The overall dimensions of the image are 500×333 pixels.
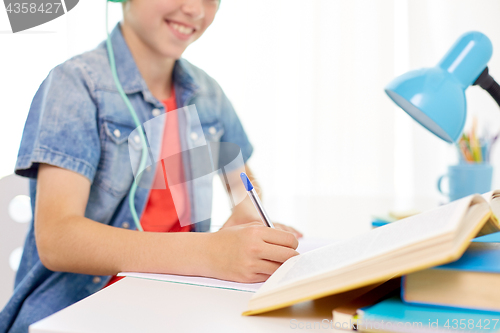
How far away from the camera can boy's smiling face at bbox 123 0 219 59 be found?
0.71 m

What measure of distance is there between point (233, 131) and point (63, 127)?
1.26ft

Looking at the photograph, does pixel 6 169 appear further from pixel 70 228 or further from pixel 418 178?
pixel 418 178

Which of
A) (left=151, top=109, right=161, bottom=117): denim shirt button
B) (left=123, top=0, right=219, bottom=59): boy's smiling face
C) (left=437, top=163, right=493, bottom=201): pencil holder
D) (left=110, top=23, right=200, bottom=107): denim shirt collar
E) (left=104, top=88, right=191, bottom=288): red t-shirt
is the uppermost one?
(left=123, top=0, right=219, bottom=59): boy's smiling face

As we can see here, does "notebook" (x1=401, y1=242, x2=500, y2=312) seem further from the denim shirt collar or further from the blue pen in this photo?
the denim shirt collar

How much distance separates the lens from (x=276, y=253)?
16.0 inches

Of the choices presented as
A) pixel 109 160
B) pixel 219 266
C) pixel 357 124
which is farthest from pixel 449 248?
pixel 357 124

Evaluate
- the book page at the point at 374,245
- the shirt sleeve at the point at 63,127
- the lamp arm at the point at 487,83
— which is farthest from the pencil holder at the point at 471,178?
the shirt sleeve at the point at 63,127

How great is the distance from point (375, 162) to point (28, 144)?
115 cm

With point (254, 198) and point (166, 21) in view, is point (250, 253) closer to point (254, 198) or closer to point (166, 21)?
point (254, 198)

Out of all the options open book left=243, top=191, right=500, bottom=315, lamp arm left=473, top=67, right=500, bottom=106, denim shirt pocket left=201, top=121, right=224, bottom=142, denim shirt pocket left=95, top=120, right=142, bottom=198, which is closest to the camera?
open book left=243, top=191, right=500, bottom=315

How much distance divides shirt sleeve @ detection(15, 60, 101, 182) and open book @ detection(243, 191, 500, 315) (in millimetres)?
359

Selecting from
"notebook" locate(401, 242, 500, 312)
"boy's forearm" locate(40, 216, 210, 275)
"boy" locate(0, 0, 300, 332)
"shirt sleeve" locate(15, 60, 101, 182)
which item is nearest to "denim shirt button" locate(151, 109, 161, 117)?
"boy" locate(0, 0, 300, 332)

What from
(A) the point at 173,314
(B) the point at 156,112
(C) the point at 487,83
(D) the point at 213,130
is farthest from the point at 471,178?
(A) the point at 173,314

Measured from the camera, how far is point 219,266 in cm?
42
